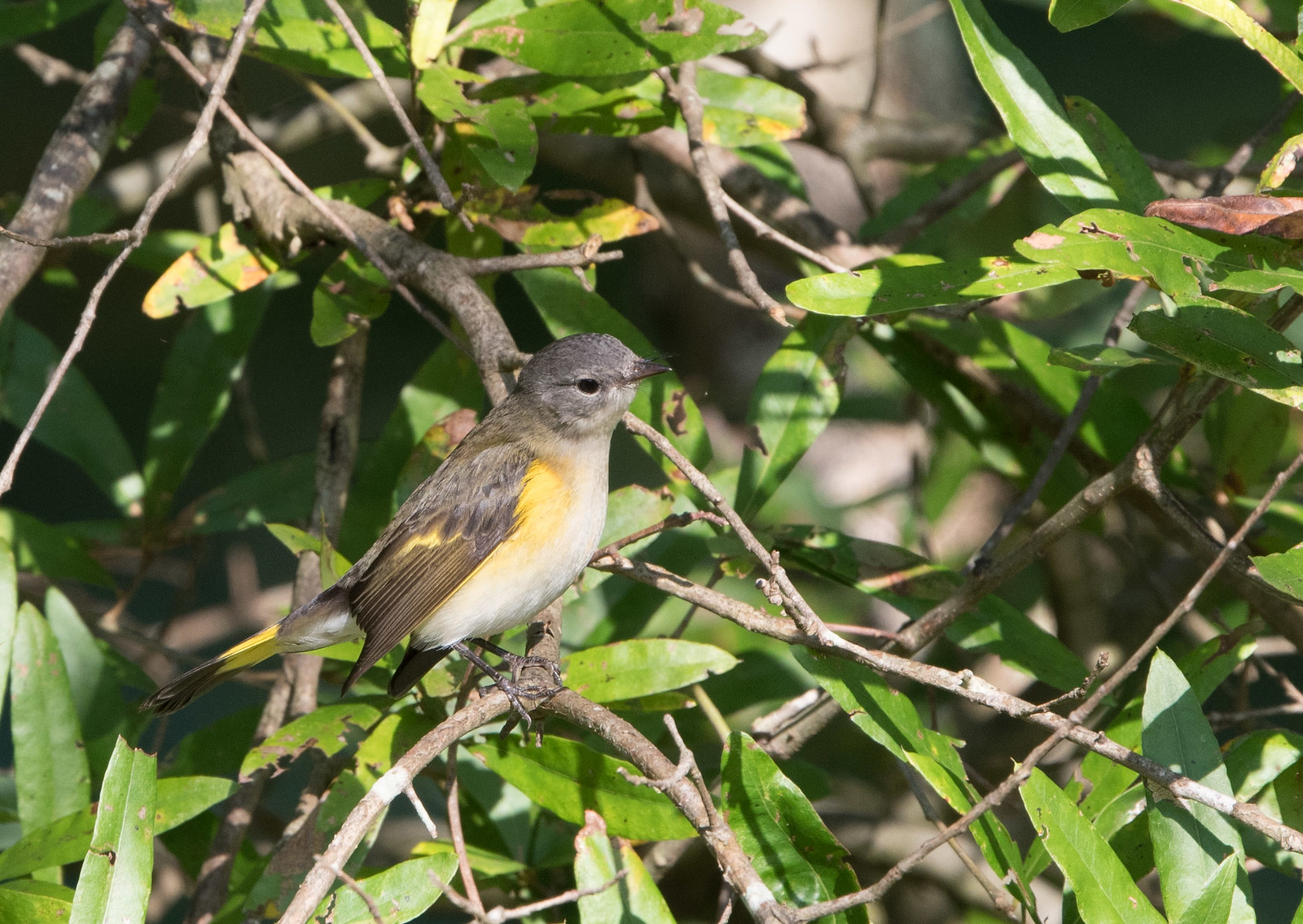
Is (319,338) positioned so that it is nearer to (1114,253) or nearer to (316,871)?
(316,871)

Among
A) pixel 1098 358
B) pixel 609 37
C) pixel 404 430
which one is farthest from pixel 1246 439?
pixel 404 430

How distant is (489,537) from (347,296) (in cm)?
68

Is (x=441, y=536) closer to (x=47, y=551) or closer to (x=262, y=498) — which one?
(x=262, y=498)

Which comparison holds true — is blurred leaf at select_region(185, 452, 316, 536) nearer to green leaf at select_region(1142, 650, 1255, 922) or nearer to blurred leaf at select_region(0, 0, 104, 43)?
blurred leaf at select_region(0, 0, 104, 43)

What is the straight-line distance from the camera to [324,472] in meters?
2.77

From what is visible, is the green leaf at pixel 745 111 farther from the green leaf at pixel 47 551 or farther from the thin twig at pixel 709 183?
the green leaf at pixel 47 551

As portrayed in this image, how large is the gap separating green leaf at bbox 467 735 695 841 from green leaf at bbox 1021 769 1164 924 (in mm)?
630

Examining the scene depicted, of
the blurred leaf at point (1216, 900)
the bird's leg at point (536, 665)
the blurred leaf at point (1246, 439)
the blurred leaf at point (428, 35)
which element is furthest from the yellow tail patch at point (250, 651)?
the blurred leaf at point (1246, 439)

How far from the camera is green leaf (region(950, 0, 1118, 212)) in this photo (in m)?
2.16

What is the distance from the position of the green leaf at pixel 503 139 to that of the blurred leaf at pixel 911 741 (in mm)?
1159

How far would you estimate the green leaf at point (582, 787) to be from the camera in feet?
6.83

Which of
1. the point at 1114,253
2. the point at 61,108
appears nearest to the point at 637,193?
the point at 1114,253

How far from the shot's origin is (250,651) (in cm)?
260

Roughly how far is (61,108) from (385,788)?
16.2 ft
